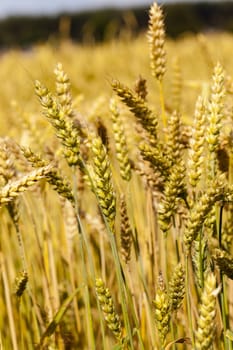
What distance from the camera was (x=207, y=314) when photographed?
19.5 inches

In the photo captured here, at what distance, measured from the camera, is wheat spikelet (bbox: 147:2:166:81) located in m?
0.87

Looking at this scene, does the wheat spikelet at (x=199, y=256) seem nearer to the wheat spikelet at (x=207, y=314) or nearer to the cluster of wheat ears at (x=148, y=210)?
the cluster of wheat ears at (x=148, y=210)

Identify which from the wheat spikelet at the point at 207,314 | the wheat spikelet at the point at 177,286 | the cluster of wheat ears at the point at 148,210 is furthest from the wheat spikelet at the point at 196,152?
the wheat spikelet at the point at 207,314

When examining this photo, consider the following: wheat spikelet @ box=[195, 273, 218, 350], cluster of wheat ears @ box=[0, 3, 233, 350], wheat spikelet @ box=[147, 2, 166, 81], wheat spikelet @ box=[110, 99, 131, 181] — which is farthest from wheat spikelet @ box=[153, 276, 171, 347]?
wheat spikelet @ box=[147, 2, 166, 81]

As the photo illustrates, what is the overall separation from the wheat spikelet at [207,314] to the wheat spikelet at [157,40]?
453 mm

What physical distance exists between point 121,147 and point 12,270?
60 cm

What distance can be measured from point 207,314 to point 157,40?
485mm

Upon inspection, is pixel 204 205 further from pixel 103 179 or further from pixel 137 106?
pixel 137 106

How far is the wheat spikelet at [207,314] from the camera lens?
0.49 metres

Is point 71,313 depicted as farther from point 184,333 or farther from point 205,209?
point 205,209

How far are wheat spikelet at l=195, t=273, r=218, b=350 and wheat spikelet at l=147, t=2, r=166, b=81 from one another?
0.45 metres

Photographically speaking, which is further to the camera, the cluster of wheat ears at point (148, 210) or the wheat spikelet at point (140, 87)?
the wheat spikelet at point (140, 87)

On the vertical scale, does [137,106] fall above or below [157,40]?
below

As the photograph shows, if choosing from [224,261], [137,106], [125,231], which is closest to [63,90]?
[137,106]
